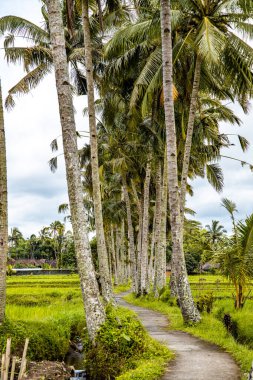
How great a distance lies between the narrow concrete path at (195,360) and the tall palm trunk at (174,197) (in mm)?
808

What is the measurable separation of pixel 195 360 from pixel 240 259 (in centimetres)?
530

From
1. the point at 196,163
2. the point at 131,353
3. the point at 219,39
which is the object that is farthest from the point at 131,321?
the point at 196,163

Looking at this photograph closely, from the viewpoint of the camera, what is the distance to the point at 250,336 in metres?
10.0

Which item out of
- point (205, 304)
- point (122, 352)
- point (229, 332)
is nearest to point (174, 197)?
point (229, 332)

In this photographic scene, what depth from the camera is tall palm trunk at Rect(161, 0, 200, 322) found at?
11.7 meters

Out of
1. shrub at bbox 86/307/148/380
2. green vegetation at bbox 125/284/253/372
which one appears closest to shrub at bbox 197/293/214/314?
green vegetation at bbox 125/284/253/372

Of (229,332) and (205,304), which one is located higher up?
(205,304)

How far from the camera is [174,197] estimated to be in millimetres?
11859

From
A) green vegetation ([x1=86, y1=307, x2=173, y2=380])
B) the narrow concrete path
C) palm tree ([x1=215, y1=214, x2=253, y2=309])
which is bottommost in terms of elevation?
the narrow concrete path

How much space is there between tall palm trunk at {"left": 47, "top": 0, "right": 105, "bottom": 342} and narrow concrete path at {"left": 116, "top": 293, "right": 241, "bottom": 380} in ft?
5.17

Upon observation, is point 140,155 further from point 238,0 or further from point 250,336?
point 250,336

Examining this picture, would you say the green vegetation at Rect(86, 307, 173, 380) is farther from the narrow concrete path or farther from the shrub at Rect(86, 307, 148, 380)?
the narrow concrete path

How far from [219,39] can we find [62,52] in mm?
5838

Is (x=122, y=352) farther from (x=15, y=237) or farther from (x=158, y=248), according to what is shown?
(x=15, y=237)
